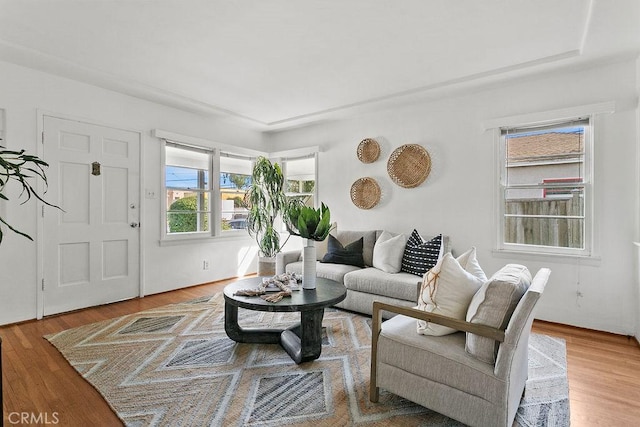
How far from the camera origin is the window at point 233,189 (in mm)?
5178

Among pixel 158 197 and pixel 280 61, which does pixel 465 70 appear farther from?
pixel 158 197

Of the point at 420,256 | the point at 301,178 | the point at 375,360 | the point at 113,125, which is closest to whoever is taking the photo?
the point at 375,360

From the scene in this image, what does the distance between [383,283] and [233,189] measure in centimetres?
301

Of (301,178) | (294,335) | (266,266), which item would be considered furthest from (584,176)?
(266,266)

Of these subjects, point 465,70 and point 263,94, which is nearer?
point 465,70

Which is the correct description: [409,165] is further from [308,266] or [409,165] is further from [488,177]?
[308,266]

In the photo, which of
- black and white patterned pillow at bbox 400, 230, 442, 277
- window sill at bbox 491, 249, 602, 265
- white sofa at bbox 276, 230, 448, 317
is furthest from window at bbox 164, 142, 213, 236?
window sill at bbox 491, 249, 602, 265

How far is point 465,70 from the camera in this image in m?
3.31

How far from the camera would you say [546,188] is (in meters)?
3.44

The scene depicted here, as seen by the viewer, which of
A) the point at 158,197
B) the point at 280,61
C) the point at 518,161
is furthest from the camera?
the point at 158,197

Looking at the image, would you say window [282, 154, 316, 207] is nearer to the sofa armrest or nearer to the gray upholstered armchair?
the sofa armrest

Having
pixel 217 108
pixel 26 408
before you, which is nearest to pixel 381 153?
pixel 217 108

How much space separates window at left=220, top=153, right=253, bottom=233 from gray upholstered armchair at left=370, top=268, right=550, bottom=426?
3748 millimetres

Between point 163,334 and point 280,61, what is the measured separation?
8.79 ft
